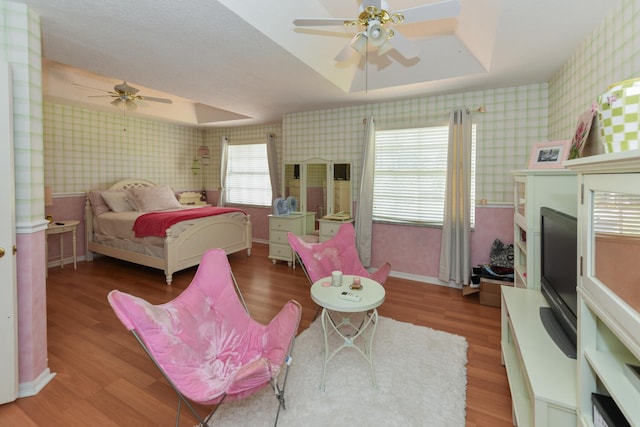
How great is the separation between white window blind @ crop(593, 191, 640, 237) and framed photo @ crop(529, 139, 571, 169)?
1450 mm

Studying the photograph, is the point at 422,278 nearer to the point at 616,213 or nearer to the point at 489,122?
the point at 489,122

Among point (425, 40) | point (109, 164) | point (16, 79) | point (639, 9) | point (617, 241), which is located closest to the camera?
point (617, 241)

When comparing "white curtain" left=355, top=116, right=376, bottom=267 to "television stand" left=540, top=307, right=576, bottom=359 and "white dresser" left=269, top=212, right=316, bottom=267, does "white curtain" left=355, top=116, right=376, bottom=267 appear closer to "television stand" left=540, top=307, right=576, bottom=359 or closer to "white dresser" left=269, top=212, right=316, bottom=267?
"white dresser" left=269, top=212, right=316, bottom=267

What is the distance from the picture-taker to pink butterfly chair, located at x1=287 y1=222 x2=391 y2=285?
2.83 metres

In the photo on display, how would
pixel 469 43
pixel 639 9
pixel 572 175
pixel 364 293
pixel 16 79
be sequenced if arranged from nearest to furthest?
pixel 639 9 → pixel 16 79 → pixel 572 175 → pixel 364 293 → pixel 469 43

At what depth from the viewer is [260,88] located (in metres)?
3.62

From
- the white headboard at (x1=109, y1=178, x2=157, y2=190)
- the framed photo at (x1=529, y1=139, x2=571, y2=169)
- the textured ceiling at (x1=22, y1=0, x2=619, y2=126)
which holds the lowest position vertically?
the white headboard at (x1=109, y1=178, x2=157, y2=190)

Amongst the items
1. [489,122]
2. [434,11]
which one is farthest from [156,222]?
[489,122]

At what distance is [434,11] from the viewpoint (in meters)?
1.81

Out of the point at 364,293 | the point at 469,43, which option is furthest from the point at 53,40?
the point at 469,43

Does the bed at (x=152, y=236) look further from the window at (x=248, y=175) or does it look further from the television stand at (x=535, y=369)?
the television stand at (x=535, y=369)

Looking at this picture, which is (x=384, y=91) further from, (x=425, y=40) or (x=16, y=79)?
(x=16, y=79)

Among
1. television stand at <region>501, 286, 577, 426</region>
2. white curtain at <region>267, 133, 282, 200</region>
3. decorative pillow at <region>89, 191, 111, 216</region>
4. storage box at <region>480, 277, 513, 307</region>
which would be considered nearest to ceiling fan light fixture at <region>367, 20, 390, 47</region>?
television stand at <region>501, 286, 577, 426</region>

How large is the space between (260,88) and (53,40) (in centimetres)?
185
